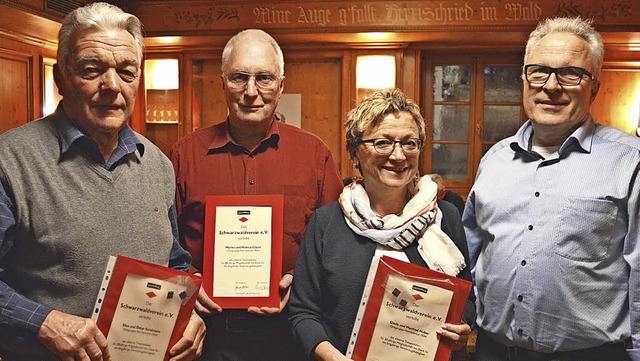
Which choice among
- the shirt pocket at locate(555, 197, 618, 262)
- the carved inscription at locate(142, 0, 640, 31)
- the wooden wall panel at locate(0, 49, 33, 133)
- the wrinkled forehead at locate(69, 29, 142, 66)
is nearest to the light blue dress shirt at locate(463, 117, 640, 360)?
the shirt pocket at locate(555, 197, 618, 262)

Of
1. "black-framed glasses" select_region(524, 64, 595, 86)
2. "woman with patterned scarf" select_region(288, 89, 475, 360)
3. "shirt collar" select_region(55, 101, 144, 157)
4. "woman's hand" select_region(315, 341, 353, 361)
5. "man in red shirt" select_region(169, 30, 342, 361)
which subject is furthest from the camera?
"man in red shirt" select_region(169, 30, 342, 361)

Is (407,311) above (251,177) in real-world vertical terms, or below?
below

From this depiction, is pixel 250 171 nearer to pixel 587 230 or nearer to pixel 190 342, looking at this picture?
pixel 190 342

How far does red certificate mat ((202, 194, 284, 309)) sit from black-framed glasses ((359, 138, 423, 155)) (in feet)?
1.20

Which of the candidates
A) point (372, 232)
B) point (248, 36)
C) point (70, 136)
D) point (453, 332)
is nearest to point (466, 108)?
point (248, 36)

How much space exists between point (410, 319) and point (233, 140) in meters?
0.99

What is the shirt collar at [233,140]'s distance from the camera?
222 centimetres

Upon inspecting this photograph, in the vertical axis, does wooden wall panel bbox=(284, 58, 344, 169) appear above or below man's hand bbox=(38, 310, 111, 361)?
above

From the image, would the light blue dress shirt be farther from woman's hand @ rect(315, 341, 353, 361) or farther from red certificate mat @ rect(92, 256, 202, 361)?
red certificate mat @ rect(92, 256, 202, 361)

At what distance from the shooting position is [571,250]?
1.87m

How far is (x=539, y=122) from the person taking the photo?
6.42 ft

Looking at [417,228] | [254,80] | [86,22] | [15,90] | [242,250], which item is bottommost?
→ [242,250]

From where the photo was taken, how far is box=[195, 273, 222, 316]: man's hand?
1919 mm

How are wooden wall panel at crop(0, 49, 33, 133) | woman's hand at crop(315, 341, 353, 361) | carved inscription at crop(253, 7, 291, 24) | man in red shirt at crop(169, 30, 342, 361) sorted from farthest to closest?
1. carved inscription at crop(253, 7, 291, 24)
2. wooden wall panel at crop(0, 49, 33, 133)
3. man in red shirt at crop(169, 30, 342, 361)
4. woman's hand at crop(315, 341, 353, 361)
